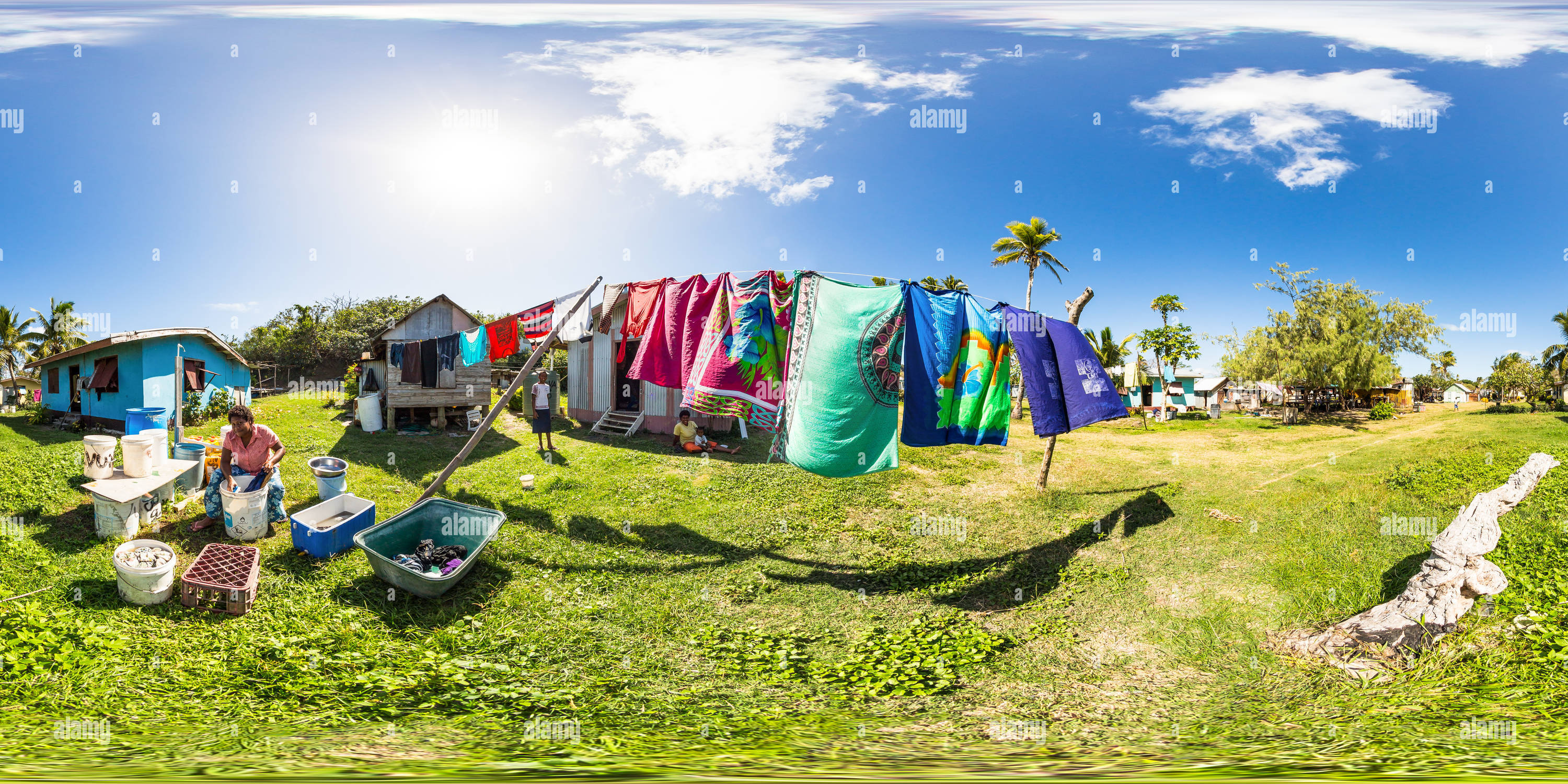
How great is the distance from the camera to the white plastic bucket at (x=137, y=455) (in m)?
7.25

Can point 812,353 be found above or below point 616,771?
above

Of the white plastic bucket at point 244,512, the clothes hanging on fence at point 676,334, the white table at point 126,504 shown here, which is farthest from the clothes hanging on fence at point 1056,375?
the white table at point 126,504

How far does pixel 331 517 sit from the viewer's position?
24.7 ft

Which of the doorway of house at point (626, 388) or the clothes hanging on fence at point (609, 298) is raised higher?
the clothes hanging on fence at point (609, 298)

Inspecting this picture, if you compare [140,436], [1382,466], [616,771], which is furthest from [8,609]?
[1382,466]

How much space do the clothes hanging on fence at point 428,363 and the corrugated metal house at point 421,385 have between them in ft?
1.47

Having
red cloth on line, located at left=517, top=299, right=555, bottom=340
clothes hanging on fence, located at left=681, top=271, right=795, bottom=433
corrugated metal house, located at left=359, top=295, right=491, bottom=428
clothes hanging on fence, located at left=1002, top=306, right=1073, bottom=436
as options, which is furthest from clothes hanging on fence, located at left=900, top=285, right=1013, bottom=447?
corrugated metal house, located at left=359, top=295, right=491, bottom=428

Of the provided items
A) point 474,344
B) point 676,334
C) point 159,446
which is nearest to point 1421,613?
point 676,334

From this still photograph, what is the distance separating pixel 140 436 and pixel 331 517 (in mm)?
2546

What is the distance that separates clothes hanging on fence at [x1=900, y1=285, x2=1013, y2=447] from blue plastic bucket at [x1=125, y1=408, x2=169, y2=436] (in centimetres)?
1322

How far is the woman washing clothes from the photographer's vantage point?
698 cm

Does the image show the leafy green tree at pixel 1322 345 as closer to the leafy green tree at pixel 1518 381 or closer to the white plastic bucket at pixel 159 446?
the leafy green tree at pixel 1518 381

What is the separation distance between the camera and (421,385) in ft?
51.5

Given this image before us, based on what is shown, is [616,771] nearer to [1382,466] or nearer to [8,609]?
[8,609]
